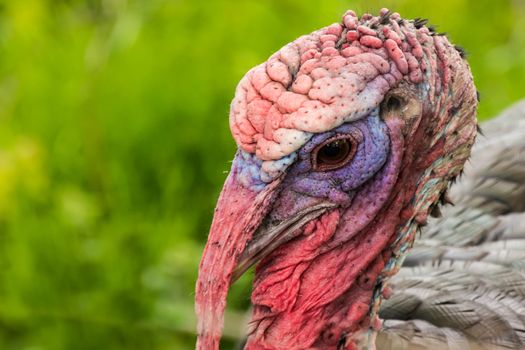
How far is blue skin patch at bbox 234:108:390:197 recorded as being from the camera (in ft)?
6.70

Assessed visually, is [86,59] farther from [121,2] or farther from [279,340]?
[279,340]

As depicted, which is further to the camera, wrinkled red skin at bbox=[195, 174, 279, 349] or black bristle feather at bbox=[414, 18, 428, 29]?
black bristle feather at bbox=[414, 18, 428, 29]

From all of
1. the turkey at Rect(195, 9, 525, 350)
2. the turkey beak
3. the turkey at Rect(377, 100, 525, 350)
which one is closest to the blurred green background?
the turkey at Rect(377, 100, 525, 350)

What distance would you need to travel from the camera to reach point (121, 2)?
14.6ft

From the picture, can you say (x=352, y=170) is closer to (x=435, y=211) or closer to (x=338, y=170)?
(x=338, y=170)

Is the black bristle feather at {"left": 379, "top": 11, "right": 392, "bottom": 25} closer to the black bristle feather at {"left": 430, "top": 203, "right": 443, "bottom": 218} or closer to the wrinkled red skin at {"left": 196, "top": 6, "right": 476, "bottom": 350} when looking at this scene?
the wrinkled red skin at {"left": 196, "top": 6, "right": 476, "bottom": 350}

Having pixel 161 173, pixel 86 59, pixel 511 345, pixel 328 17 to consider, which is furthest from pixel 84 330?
pixel 511 345

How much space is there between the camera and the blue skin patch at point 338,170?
2.04m

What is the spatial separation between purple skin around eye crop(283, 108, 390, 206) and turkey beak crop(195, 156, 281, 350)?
51 mm

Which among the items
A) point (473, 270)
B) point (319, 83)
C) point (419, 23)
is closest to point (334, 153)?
point (319, 83)

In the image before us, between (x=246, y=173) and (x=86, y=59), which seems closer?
(x=246, y=173)

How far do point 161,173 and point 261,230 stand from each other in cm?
213

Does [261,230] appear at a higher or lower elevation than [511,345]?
higher

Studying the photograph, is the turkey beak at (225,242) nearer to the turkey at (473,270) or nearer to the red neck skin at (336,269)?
the red neck skin at (336,269)
